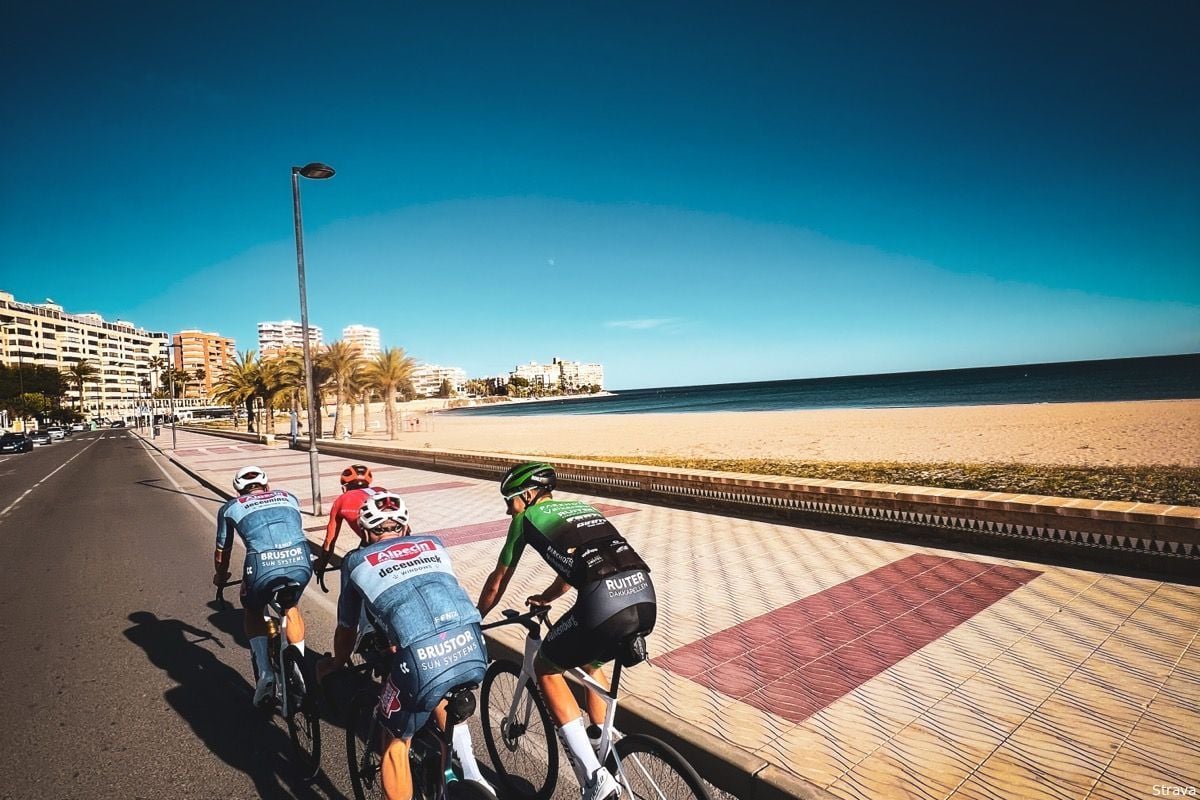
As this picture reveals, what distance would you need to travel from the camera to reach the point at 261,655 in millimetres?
4141

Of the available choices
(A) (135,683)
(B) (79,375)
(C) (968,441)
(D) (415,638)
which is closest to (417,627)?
(D) (415,638)

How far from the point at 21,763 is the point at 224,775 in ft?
5.03

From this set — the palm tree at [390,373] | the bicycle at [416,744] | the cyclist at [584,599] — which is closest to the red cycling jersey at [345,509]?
the bicycle at [416,744]

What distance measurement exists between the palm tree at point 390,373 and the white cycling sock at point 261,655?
3864cm

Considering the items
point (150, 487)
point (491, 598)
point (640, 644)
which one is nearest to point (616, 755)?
point (640, 644)

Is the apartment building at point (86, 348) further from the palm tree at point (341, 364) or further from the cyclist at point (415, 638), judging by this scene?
the cyclist at point (415, 638)

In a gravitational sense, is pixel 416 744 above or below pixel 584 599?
below

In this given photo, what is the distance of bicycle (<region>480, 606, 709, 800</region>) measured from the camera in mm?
2445

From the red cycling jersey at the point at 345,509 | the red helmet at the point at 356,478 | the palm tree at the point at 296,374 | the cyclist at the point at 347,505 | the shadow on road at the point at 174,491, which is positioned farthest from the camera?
the palm tree at the point at 296,374

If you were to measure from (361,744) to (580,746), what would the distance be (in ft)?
4.91

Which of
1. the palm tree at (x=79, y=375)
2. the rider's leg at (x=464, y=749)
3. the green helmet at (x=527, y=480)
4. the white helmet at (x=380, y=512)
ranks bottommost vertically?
the rider's leg at (x=464, y=749)

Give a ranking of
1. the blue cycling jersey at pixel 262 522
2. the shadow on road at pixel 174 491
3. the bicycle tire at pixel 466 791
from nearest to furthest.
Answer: the bicycle tire at pixel 466 791 → the blue cycling jersey at pixel 262 522 → the shadow on road at pixel 174 491

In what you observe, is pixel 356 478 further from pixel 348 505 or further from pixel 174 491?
pixel 174 491

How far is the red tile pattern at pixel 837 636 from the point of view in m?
4.14
